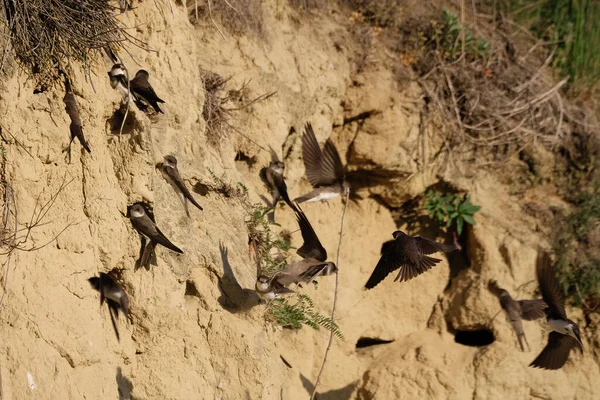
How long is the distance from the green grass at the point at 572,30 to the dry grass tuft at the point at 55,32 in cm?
464

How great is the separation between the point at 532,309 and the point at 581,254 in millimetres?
1092

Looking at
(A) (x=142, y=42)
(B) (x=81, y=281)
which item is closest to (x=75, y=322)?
(B) (x=81, y=281)

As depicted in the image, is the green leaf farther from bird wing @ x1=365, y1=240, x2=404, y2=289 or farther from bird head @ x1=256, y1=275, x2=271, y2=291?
bird head @ x1=256, y1=275, x2=271, y2=291

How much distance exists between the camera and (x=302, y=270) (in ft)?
18.2

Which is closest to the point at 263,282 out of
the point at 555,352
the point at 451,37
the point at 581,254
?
the point at 555,352

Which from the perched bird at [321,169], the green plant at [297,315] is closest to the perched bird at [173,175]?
the green plant at [297,315]

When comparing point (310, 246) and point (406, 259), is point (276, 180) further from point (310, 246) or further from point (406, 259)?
point (406, 259)

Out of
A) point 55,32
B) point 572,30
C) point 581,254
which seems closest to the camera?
point 55,32

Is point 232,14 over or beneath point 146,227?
over

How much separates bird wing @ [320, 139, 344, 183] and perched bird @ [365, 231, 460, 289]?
27.4 inches

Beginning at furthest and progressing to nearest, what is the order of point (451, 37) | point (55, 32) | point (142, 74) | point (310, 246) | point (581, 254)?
point (451, 37) < point (581, 254) < point (310, 246) < point (142, 74) < point (55, 32)

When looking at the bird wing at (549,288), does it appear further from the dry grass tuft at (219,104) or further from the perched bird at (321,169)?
the dry grass tuft at (219,104)

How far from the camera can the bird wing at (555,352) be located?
631cm

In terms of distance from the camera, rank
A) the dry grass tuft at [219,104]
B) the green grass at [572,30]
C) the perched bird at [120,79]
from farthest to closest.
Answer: the green grass at [572,30], the dry grass tuft at [219,104], the perched bird at [120,79]
